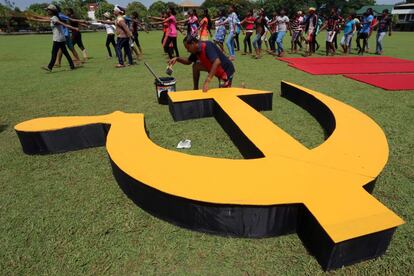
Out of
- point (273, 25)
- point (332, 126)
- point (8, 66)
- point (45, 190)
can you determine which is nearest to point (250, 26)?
point (273, 25)

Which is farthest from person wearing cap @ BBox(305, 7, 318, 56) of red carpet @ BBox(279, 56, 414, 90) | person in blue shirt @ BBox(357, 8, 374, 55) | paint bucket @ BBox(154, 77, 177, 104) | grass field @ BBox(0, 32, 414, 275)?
paint bucket @ BBox(154, 77, 177, 104)

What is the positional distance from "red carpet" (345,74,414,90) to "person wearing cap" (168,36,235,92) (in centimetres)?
366

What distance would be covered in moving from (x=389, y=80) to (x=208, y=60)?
16.0ft

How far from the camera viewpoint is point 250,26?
439 inches

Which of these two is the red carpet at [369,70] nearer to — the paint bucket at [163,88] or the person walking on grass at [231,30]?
the person walking on grass at [231,30]

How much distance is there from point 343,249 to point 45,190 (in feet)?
8.82

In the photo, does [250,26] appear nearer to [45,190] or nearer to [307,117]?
[307,117]

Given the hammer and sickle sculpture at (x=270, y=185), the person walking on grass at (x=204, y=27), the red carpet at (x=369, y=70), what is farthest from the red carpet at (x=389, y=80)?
the person walking on grass at (x=204, y=27)

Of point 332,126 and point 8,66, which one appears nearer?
point 332,126

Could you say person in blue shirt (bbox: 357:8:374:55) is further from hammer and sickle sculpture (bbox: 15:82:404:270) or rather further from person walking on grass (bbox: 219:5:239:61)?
hammer and sickle sculpture (bbox: 15:82:404:270)

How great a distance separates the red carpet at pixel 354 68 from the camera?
25.5 ft

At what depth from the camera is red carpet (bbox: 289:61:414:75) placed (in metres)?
7.76

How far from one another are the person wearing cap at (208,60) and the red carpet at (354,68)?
11.9 ft

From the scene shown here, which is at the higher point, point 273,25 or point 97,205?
point 273,25
